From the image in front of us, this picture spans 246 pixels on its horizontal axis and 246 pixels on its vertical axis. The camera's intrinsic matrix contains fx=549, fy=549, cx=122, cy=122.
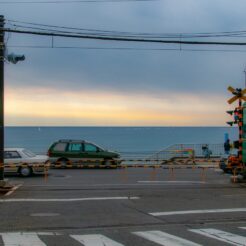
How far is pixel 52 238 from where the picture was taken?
10.3 meters

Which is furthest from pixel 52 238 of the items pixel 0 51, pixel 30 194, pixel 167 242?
pixel 0 51

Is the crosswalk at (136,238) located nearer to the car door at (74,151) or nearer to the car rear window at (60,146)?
the car door at (74,151)

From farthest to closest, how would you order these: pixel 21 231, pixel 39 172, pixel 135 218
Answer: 1. pixel 39 172
2. pixel 135 218
3. pixel 21 231

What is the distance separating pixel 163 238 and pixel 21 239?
104 inches

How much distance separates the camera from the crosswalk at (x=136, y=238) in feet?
31.9

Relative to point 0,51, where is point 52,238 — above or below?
below

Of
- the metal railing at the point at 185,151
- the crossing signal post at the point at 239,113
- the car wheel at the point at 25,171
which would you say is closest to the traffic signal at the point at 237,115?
the crossing signal post at the point at 239,113

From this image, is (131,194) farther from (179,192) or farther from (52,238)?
(52,238)

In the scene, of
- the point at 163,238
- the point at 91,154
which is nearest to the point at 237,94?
the point at 91,154

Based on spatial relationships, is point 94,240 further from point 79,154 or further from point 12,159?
point 79,154

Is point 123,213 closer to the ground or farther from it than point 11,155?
closer to the ground

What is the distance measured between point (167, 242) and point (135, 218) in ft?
10.9

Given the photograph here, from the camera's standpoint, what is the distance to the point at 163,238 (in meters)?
10.3

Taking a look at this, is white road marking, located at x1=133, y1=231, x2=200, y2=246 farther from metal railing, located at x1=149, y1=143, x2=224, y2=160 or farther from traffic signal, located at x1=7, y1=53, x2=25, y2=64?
metal railing, located at x1=149, y1=143, x2=224, y2=160
